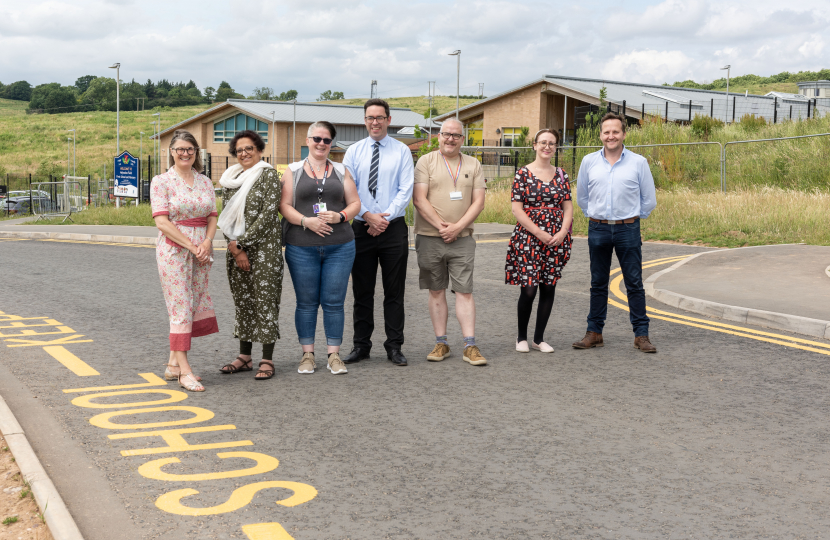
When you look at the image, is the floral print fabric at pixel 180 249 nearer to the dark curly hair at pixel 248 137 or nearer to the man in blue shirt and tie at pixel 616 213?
the dark curly hair at pixel 248 137

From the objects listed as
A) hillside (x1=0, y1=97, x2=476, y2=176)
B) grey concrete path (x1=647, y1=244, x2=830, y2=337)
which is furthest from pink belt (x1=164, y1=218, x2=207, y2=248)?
hillside (x1=0, y1=97, x2=476, y2=176)

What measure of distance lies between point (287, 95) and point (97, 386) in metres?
152

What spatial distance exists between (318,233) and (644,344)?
10.4 ft

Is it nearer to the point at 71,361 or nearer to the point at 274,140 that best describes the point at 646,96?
the point at 274,140

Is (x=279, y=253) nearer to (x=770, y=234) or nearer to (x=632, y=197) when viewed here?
(x=632, y=197)

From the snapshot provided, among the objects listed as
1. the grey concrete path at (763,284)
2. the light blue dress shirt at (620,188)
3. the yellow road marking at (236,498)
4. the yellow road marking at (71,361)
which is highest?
the light blue dress shirt at (620,188)

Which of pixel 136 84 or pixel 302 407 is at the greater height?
pixel 136 84

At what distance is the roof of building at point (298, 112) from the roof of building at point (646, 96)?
502 inches

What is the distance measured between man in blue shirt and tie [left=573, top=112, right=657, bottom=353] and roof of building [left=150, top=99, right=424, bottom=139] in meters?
50.7

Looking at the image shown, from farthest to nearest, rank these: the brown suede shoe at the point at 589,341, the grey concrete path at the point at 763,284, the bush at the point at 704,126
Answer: the bush at the point at 704,126 < the grey concrete path at the point at 763,284 < the brown suede shoe at the point at 589,341

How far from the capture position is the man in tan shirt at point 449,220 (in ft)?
22.6

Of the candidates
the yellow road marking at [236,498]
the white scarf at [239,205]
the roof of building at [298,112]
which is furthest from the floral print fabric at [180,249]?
Answer: the roof of building at [298,112]

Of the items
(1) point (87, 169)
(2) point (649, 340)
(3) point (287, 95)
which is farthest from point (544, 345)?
(3) point (287, 95)

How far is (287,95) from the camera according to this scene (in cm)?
15262
